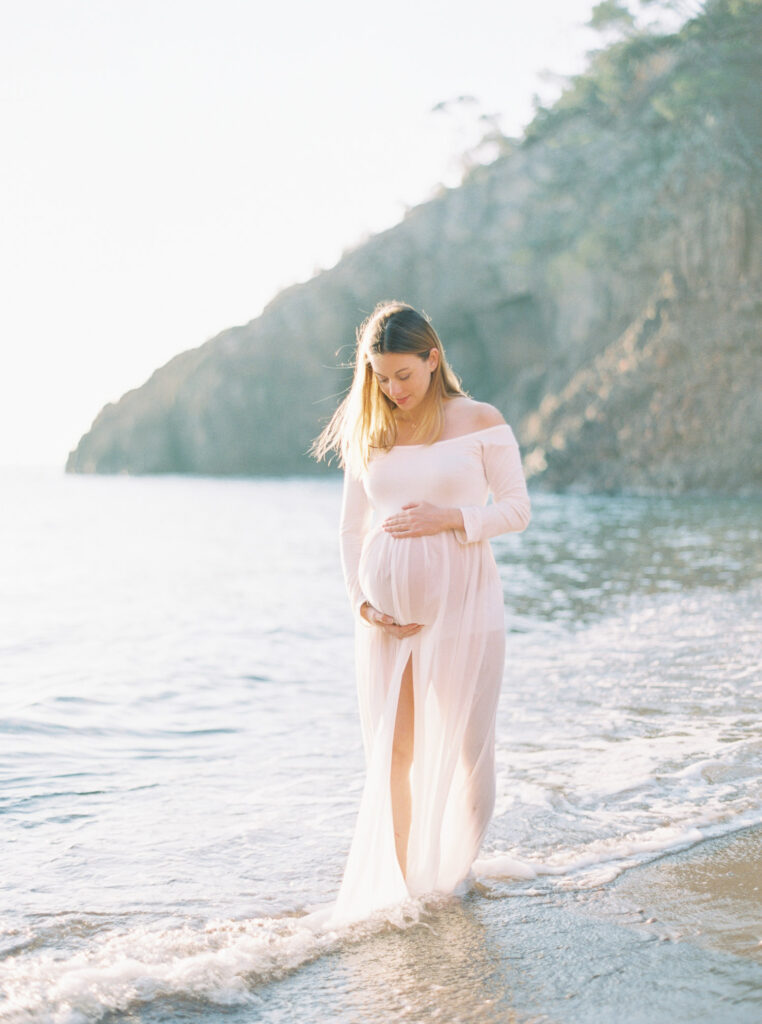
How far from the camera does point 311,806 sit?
4.96 m

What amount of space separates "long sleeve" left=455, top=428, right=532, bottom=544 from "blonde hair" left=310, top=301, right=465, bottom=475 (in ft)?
0.66

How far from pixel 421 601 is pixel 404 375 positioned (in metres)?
0.69

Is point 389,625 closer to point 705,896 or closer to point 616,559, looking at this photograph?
point 705,896

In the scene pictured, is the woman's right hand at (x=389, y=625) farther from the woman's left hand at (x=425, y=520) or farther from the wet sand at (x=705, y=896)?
the wet sand at (x=705, y=896)

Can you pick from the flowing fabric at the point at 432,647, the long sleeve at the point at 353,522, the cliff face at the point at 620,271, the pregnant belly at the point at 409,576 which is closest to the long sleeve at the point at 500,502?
the flowing fabric at the point at 432,647

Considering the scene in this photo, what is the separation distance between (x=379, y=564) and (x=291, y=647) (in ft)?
23.3

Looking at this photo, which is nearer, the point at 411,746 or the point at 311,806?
the point at 411,746

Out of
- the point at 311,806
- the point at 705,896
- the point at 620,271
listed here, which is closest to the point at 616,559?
the point at 311,806

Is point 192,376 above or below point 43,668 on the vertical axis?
above

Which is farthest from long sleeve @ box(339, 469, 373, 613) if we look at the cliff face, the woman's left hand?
the cliff face

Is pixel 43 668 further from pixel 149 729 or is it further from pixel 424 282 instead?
pixel 424 282

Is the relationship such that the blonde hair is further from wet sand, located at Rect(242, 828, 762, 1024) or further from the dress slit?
wet sand, located at Rect(242, 828, 762, 1024)

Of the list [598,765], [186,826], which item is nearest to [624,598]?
[598,765]

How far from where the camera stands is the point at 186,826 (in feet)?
15.3
